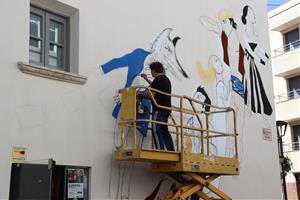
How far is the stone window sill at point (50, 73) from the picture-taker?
7402 mm

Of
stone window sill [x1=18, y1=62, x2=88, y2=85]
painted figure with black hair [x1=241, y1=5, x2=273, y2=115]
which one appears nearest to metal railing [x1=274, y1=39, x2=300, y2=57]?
painted figure with black hair [x1=241, y1=5, x2=273, y2=115]

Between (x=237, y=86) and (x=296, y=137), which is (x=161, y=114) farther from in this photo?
(x=296, y=137)

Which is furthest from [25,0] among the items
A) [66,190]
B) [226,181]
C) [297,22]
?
[297,22]

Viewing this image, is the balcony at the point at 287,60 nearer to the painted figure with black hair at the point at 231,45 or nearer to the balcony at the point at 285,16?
the balcony at the point at 285,16

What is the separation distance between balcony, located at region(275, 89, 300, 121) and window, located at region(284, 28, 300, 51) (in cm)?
282

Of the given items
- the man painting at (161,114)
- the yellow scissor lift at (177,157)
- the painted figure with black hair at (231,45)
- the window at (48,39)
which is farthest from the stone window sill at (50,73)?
the painted figure with black hair at (231,45)

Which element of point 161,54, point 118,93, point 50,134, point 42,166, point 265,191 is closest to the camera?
point 42,166

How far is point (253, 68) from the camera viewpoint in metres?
13.4

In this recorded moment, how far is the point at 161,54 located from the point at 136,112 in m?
2.12

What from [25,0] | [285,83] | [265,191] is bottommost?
[265,191]

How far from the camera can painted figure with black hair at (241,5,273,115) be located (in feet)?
42.8

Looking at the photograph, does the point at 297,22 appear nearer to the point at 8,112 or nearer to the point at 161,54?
the point at 161,54

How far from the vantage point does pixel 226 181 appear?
37.5ft

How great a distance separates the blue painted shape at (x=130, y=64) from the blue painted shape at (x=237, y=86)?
3.43 meters
